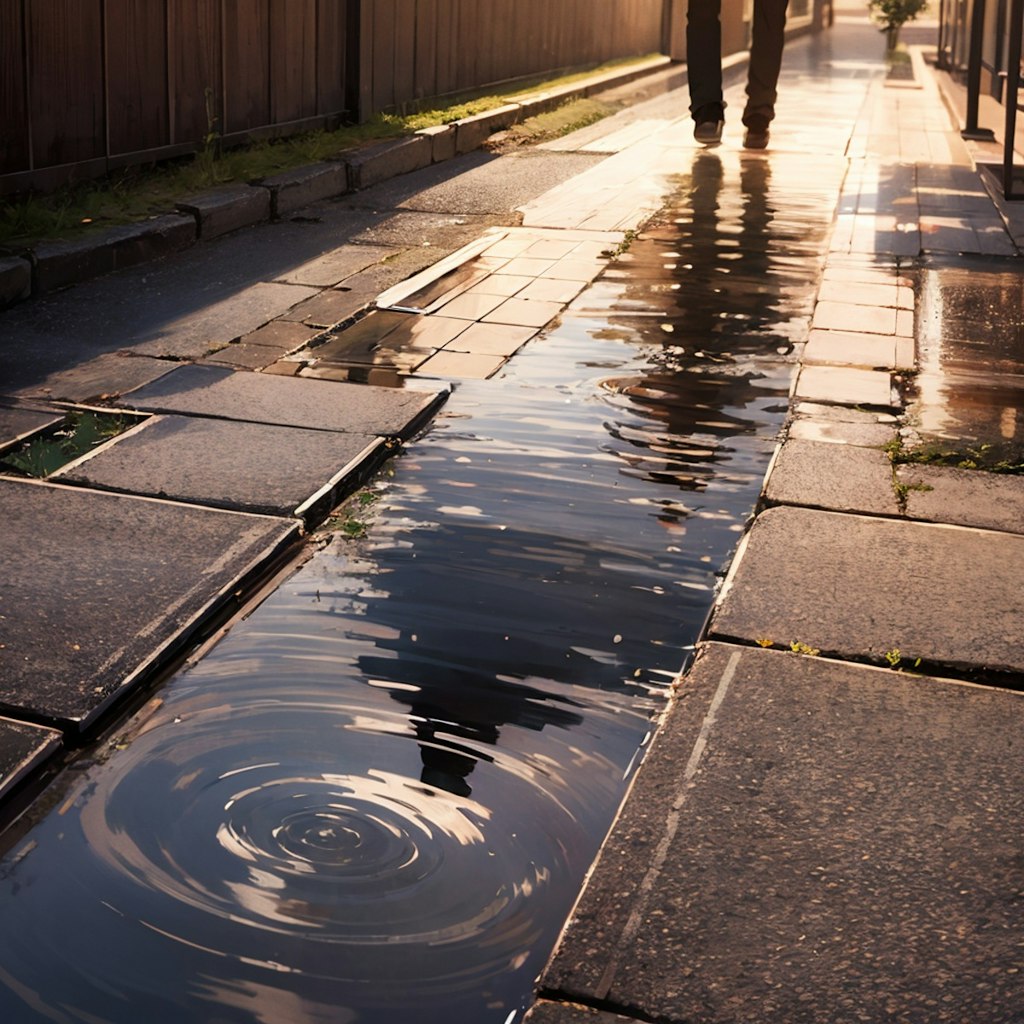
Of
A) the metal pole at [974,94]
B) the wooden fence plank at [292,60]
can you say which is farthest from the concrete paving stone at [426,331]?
the metal pole at [974,94]

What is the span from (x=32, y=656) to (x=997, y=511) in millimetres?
2111

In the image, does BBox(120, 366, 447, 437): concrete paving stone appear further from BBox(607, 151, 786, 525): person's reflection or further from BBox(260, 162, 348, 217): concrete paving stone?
BBox(260, 162, 348, 217): concrete paving stone

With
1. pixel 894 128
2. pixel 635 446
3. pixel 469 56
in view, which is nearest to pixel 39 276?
pixel 635 446

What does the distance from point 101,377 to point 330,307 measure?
1.22 meters

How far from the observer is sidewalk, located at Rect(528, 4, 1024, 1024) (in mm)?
1718

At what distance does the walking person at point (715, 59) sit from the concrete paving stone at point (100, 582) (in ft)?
21.1

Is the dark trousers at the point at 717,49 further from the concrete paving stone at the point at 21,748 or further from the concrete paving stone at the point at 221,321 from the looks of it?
the concrete paving stone at the point at 21,748

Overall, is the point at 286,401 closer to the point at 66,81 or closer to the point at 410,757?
the point at 410,757

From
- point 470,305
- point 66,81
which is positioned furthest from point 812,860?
point 66,81

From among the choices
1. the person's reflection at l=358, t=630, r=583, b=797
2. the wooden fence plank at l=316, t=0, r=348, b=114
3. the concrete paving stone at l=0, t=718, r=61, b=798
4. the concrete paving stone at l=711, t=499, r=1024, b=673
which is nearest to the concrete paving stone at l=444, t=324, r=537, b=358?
the concrete paving stone at l=711, t=499, r=1024, b=673

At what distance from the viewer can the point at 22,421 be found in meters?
3.73

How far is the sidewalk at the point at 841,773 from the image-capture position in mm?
1718

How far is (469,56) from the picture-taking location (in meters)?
12.4

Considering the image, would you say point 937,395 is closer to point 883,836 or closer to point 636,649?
point 636,649
